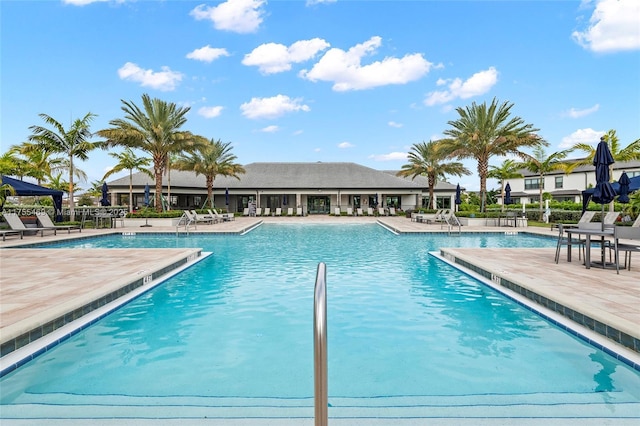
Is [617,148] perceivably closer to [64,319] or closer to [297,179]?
[297,179]

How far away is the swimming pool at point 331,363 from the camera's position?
10.4 feet

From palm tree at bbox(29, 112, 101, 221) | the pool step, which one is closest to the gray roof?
palm tree at bbox(29, 112, 101, 221)

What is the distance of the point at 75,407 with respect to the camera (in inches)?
124

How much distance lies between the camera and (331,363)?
417cm

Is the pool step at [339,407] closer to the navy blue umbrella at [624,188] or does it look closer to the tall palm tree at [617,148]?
the navy blue umbrella at [624,188]

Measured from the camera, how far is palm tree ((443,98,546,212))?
24141 millimetres

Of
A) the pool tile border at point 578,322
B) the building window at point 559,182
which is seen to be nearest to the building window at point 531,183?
the building window at point 559,182

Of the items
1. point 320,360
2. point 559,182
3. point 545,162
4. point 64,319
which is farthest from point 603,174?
point 559,182

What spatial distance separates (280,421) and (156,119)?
84.8 feet

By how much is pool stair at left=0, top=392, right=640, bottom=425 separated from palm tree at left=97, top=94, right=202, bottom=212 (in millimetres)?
23339

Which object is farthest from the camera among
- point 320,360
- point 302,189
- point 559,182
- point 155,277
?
point 559,182

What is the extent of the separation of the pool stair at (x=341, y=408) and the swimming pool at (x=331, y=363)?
0.02 meters

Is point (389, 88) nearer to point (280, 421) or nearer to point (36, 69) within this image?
point (36, 69)

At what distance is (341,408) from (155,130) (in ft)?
81.4
